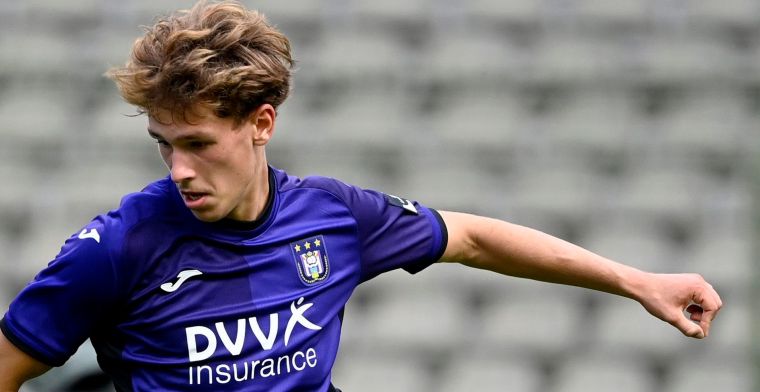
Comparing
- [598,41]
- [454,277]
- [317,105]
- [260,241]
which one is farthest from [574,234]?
[260,241]

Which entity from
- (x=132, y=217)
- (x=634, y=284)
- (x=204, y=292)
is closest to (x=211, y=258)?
(x=204, y=292)

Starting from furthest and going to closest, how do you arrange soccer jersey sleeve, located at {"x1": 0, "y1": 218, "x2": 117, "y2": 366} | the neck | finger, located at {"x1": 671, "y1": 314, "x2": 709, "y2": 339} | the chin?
finger, located at {"x1": 671, "y1": 314, "x2": 709, "y2": 339}
the neck
the chin
soccer jersey sleeve, located at {"x1": 0, "y1": 218, "x2": 117, "y2": 366}

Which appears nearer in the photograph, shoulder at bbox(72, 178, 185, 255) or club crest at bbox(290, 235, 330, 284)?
shoulder at bbox(72, 178, 185, 255)

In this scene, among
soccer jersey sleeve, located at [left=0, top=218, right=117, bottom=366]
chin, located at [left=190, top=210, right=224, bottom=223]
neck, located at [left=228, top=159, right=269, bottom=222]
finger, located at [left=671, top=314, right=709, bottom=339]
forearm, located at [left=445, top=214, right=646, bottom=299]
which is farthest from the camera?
forearm, located at [left=445, top=214, right=646, bottom=299]

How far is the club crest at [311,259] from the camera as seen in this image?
2.09 metres

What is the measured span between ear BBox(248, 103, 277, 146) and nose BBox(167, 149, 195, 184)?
6.7 inches

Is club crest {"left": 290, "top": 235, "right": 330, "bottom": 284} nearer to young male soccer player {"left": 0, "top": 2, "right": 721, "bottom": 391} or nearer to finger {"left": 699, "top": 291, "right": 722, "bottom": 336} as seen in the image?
young male soccer player {"left": 0, "top": 2, "right": 721, "bottom": 391}

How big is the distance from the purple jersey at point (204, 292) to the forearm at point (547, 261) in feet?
0.83

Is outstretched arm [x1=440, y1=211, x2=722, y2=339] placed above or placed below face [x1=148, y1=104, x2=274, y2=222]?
below

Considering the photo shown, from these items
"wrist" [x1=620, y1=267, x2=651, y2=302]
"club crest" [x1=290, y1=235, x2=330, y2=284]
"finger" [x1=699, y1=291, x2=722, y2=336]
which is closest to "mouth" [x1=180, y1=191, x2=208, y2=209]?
"club crest" [x1=290, y1=235, x2=330, y2=284]

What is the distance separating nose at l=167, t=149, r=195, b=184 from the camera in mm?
1850

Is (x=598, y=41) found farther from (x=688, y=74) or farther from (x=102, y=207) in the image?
(x=102, y=207)

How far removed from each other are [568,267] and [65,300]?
0.97 metres

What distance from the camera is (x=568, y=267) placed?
7.41 feet
